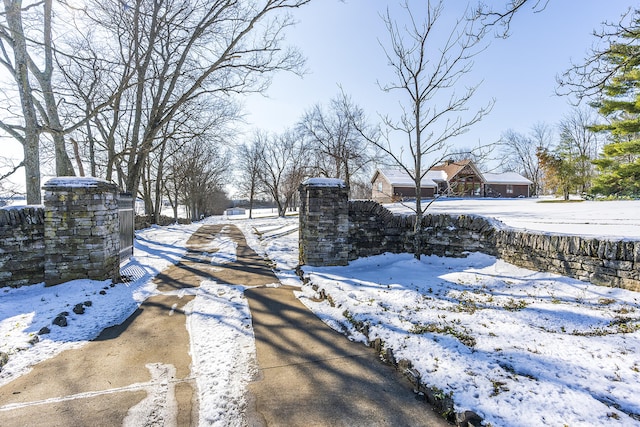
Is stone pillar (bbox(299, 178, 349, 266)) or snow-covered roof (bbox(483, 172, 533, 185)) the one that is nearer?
stone pillar (bbox(299, 178, 349, 266))

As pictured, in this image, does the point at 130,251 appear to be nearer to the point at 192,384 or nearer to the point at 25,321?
the point at 25,321

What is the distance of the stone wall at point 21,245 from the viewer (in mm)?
5254

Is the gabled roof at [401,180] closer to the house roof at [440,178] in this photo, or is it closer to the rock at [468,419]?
the house roof at [440,178]

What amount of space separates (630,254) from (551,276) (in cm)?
119

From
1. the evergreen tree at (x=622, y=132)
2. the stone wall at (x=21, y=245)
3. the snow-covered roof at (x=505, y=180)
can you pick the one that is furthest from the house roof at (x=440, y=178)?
the stone wall at (x=21, y=245)

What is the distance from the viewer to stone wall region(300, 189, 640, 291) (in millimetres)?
4660

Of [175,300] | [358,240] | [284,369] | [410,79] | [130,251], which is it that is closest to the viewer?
[284,369]

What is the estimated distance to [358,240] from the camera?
26.1ft

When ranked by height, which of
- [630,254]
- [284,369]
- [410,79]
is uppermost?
[410,79]

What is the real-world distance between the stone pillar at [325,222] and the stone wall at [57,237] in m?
4.24

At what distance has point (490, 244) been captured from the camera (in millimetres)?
6957

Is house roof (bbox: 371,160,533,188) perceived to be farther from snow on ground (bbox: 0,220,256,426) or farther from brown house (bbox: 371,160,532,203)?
snow on ground (bbox: 0,220,256,426)

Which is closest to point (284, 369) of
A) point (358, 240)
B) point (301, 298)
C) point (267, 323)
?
point (267, 323)

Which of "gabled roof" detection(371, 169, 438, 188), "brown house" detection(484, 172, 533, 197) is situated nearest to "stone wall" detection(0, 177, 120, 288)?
"gabled roof" detection(371, 169, 438, 188)
